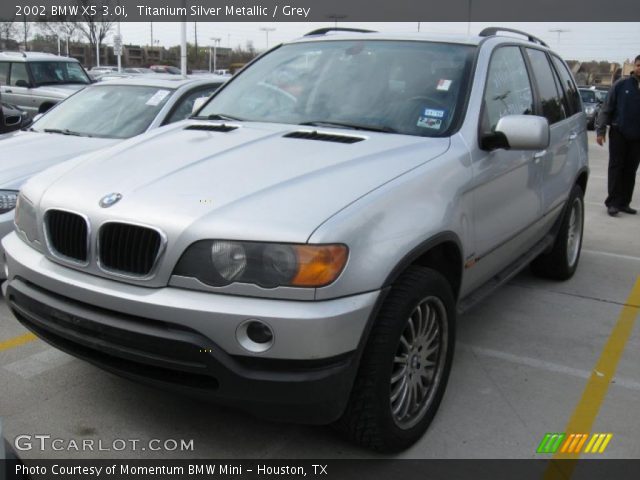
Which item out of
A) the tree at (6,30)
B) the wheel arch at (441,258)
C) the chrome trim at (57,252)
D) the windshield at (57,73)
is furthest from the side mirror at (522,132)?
the tree at (6,30)

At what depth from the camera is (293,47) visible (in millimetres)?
4195

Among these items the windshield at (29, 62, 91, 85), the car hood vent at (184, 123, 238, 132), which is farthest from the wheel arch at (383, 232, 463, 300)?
the windshield at (29, 62, 91, 85)

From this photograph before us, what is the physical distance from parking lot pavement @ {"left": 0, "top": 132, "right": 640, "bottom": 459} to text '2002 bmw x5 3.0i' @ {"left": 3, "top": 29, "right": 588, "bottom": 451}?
0.33 metres

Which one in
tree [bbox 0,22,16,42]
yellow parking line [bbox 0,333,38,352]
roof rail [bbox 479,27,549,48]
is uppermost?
tree [bbox 0,22,16,42]

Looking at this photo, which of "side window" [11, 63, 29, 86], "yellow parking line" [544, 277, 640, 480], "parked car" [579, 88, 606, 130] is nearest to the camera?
"yellow parking line" [544, 277, 640, 480]

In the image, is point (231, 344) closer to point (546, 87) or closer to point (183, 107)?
point (546, 87)

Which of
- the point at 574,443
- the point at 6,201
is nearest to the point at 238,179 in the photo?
the point at 574,443

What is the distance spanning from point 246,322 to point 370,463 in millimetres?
975

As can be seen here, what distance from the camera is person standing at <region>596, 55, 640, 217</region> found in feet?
25.6

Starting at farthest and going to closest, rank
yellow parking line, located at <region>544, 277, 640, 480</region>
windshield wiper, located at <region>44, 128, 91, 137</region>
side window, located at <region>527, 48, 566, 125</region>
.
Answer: windshield wiper, located at <region>44, 128, 91, 137</region>, side window, located at <region>527, 48, 566, 125</region>, yellow parking line, located at <region>544, 277, 640, 480</region>

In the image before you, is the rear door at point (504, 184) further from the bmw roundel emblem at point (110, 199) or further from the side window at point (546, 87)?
the bmw roundel emblem at point (110, 199)

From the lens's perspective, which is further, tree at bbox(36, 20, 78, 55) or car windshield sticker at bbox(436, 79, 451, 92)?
tree at bbox(36, 20, 78, 55)

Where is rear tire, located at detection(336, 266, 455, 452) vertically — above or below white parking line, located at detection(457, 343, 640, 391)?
above

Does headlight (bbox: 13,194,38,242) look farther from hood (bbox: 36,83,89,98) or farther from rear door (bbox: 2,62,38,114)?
rear door (bbox: 2,62,38,114)
